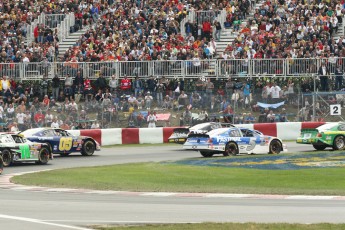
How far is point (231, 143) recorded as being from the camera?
34562 millimetres

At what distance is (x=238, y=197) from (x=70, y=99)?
23.2m

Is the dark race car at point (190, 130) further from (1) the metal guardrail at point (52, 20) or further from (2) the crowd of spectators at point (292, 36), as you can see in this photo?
(1) the metal guardrail at point (52, 20)

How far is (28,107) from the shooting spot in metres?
40.5

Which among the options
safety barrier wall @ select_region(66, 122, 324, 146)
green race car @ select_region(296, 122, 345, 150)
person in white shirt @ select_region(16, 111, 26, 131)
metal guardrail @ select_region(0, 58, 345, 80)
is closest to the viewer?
green race car @ select_region(296, 122, 345, 150)

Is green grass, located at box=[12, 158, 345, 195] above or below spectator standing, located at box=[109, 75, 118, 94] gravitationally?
below

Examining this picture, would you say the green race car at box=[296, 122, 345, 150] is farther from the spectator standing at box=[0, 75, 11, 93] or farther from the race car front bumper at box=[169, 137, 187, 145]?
the spectator standing at box=[0, 75, 11, 93]

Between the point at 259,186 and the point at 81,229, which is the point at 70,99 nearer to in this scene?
the point at 259,186

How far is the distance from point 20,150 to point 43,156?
1.29 m

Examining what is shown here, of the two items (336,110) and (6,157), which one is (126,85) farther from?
(6,157)

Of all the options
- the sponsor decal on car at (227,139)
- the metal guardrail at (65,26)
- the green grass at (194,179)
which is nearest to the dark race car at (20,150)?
the green grass at (194,179)

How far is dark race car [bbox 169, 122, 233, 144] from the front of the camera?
3700 centimetres

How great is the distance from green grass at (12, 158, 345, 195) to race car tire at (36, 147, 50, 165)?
7.91 feet

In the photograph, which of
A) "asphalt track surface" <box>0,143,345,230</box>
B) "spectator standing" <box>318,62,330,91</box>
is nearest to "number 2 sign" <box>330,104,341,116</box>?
"spectator standing" <box>318,62,330,91</box>

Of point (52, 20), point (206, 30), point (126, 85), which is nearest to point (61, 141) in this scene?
point (126, 85)
